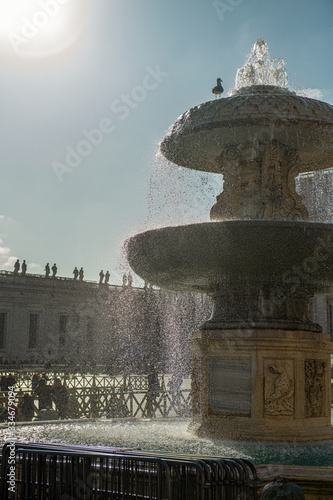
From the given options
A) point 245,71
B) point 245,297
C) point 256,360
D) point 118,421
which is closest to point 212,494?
point 256,360

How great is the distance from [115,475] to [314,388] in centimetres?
305

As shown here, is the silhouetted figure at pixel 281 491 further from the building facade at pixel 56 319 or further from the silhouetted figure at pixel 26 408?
the building facade at pixel 56 319

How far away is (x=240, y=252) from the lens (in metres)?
6.00

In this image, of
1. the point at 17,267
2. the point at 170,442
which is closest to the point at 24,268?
the point at 17,267

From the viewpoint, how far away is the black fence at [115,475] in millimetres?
3486

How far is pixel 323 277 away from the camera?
6.50 metres

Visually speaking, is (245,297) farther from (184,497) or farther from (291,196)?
(184,497)

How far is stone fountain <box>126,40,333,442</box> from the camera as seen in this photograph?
5.98 meters

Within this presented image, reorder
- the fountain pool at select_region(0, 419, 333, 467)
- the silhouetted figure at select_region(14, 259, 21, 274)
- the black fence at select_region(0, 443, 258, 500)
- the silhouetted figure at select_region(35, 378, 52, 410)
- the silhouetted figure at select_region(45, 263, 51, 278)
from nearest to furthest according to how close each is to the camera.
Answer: the black fence at select_region(0, 443, 258, 500), the fountain pool at select_region(0, 419, 333, 467), the silhouetted figure at select_region(35, 378, 52, 410), the silhouetted figure at select_region(14, 259, 21, 274), the silhouetted figure at select_region(45, 263, 51, 278)

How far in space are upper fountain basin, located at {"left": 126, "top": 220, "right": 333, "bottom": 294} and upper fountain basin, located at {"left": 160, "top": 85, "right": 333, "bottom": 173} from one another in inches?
52.1

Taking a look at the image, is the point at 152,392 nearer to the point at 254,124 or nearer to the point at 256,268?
the point at 256,268

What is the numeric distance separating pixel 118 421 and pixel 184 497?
15.8ft

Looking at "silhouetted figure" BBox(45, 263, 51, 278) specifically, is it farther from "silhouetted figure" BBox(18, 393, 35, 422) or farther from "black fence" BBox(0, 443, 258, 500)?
"black fence" BBox(0, 443, 258, 500)

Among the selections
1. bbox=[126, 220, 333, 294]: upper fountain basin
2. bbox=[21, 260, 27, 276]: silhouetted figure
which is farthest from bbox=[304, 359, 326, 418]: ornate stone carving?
bbox=[21, 260, 27, 276]: silhouetted figure
